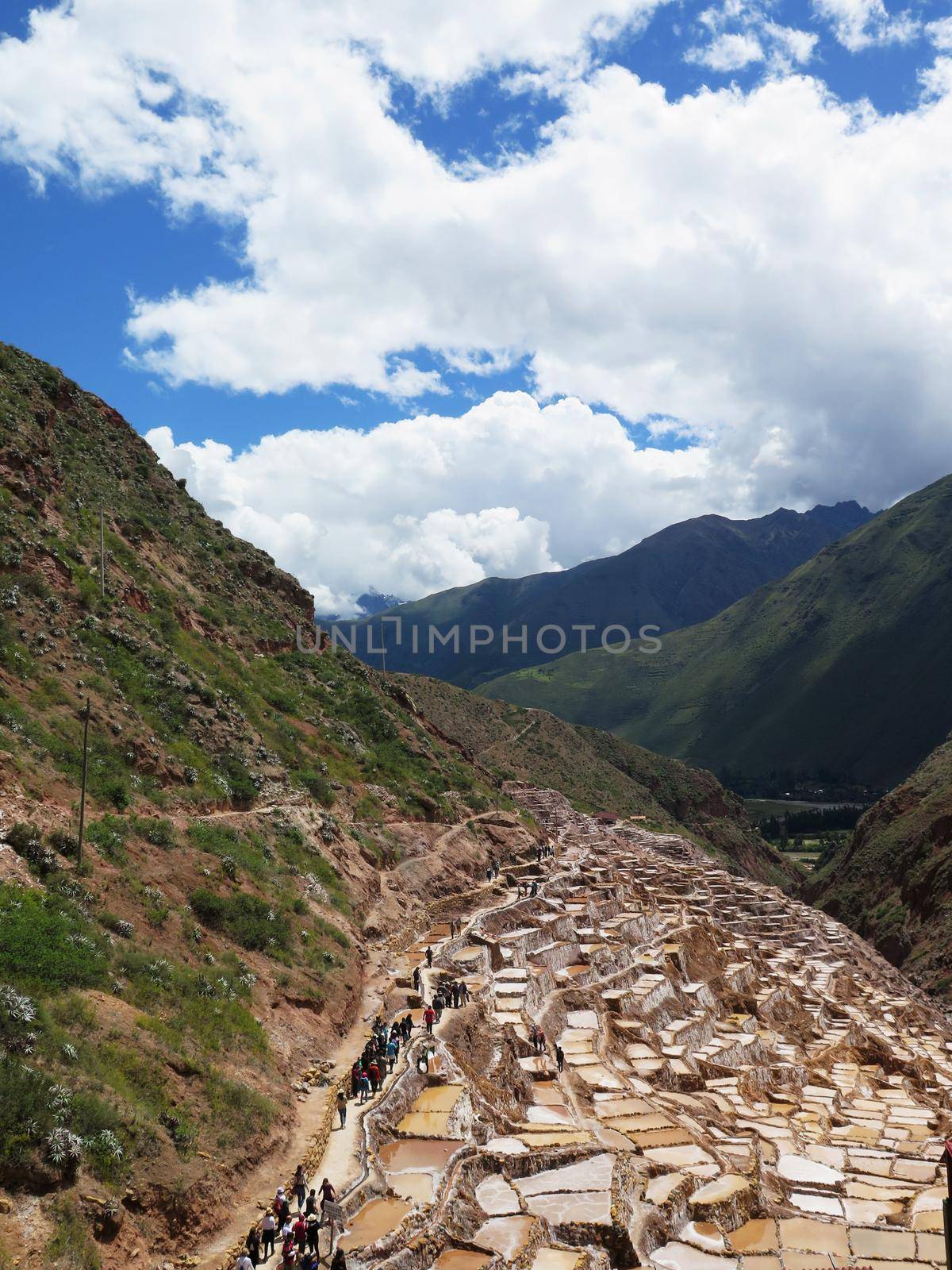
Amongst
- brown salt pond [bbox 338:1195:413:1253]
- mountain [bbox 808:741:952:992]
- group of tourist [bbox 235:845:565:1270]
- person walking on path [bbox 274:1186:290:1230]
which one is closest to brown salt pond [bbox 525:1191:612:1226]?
brown salt pond [bbox 338:1195:413:1253]

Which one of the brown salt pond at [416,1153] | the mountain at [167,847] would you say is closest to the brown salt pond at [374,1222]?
the brown salt pond at [416,1153]

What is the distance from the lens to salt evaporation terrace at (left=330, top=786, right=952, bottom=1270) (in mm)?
18219

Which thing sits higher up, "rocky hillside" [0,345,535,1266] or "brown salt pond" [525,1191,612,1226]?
"rocky hillside" [0,345,535,1266]

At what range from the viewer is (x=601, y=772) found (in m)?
122

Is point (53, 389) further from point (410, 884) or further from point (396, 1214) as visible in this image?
point (396, 1214)

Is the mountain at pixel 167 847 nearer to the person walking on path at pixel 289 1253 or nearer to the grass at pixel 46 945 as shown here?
the grass at pixel 46 945

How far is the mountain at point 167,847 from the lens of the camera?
15.7 m

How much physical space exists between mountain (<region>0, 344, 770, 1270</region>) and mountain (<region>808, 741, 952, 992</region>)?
34.8 meters

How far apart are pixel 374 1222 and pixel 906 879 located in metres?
80.3

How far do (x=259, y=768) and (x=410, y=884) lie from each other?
1006 cm

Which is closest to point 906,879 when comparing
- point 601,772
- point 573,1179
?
point 601,772

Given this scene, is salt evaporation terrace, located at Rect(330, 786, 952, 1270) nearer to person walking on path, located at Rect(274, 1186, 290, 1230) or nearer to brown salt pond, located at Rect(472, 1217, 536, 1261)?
brown salt pond, located at Rect(472, 1217, 536, 1261)

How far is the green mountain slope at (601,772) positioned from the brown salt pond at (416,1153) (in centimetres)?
7880

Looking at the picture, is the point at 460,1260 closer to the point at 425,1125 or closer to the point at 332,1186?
the point at 332,1186
